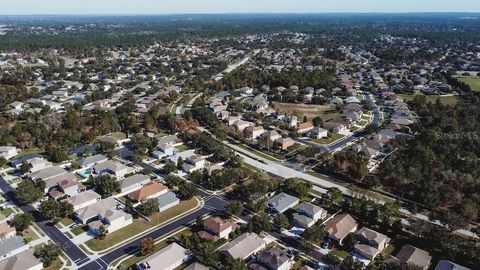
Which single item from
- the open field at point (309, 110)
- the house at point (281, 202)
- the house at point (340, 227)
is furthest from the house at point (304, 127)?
the house at point (340, 227)

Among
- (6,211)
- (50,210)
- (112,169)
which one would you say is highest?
(50,210)

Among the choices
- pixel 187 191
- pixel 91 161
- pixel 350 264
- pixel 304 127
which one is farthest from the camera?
pixel 304 127

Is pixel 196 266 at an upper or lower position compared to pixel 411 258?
upper

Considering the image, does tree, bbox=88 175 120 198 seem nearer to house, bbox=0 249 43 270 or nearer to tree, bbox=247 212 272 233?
house, bbox=0 249 43 270

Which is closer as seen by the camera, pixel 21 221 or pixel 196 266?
pixel 196 266

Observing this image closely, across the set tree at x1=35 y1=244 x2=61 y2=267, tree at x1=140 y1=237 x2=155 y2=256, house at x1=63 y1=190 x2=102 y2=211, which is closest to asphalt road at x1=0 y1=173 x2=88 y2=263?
tree at x1=35 y1=244 x2=61 y2=267

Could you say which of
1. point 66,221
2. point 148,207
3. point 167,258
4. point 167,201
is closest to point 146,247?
point 167,258

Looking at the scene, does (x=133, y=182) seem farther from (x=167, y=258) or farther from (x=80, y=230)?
(x=167, y=258)
